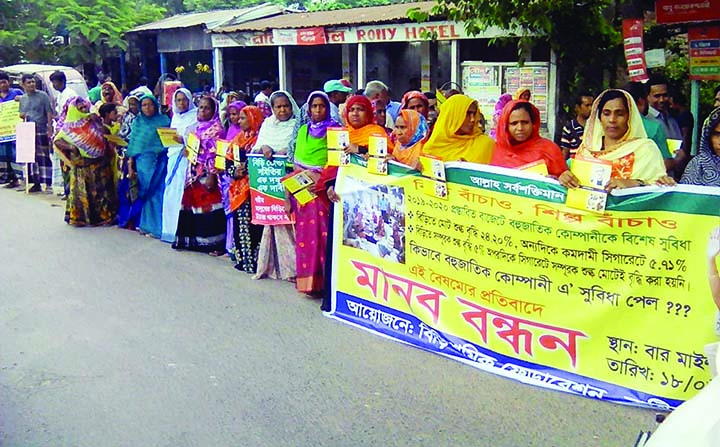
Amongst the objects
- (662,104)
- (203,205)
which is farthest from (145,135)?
(662,104)

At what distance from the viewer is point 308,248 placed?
634 cm

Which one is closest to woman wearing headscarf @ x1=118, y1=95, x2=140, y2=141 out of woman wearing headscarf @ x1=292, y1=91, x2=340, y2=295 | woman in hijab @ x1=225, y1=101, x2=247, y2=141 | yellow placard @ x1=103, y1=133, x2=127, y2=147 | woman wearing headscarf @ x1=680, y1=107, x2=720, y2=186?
yellow placard @ x1=103, y1=133, x2=127, y2=147

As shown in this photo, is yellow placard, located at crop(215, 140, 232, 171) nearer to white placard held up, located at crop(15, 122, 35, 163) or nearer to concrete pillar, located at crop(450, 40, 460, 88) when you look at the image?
white placard held up, located at crop(15, 122, 35, 163)

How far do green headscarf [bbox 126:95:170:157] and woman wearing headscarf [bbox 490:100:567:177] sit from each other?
16.9ft

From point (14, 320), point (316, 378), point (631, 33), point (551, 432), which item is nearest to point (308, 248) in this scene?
point (316, 378)

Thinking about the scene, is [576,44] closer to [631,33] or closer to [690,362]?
[631,33]

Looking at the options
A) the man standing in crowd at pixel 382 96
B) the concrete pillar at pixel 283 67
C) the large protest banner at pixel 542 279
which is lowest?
the large protest banner at pixel 542 279

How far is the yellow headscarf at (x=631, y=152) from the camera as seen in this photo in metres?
4.25

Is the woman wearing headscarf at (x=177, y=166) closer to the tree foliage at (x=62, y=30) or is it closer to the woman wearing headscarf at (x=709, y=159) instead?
the woman wearing headscarf at (x=709, y=159)

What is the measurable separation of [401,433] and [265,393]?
0.92m

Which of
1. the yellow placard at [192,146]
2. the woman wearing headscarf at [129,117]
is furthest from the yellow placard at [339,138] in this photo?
the woman wearing headscarf at [129,117]

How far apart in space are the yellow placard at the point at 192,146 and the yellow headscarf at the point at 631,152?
447 cm

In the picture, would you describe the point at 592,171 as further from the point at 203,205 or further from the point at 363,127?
the point at 203,205

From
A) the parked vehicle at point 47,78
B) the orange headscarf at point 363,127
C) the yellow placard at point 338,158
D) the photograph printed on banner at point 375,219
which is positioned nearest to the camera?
the photograph printed on banner at point 375,219
